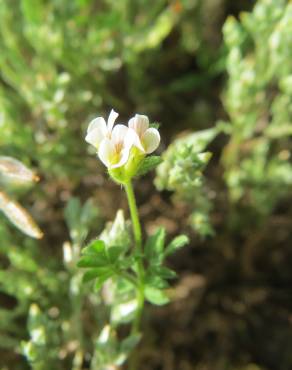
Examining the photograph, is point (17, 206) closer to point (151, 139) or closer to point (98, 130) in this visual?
point (98, 130)

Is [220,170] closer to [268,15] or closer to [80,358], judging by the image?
[268,15]

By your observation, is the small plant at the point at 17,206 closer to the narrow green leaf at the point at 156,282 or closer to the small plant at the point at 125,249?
the small plant at the point at 125,249

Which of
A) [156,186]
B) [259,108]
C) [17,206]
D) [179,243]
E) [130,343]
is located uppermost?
[259,108]

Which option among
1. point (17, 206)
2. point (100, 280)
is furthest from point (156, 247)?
point (17, 206)

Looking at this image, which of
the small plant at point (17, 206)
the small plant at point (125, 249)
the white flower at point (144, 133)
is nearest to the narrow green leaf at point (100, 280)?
the small plant at point (125, 249)

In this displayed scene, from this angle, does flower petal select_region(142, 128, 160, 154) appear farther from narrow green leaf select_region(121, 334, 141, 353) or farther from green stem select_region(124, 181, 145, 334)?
narrow green leaf select_region(121, 334, 141, 353)

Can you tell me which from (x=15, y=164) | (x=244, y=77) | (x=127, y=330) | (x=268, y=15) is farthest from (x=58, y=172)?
(x=268, y=15)
